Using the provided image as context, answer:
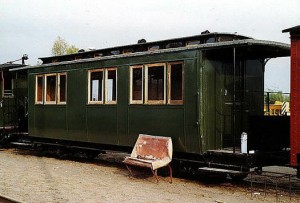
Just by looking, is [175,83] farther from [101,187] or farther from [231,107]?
[101,187]

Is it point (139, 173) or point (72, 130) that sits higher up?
point (72, 130)

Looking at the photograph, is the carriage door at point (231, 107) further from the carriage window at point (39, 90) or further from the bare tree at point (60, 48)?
the bare tree at point (60, 48)

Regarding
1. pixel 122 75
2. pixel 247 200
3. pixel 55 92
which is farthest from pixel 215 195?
pixel 55 92

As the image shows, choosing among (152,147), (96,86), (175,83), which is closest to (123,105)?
(96,86)

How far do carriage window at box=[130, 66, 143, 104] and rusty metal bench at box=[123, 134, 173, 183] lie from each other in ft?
2.98

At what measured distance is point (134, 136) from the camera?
10492mm

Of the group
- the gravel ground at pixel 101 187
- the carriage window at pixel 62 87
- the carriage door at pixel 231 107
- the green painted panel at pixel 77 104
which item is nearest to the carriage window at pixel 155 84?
the carriage door at pixel 231 107

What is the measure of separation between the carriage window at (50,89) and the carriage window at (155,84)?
4.13m

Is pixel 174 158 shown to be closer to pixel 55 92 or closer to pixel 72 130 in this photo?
pixel 72 130

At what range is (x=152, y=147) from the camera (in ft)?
32.2

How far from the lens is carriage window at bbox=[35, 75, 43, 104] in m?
13.7

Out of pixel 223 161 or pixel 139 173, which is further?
pixel 139 173

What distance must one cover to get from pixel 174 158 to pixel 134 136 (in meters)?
1.23

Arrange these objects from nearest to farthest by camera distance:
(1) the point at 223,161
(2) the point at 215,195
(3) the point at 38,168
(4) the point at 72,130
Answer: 1. (2) the point at 215,195
2. (1) the point at 223,161
3. (3) the point at 38,168
4. (4) the point at 72,130
